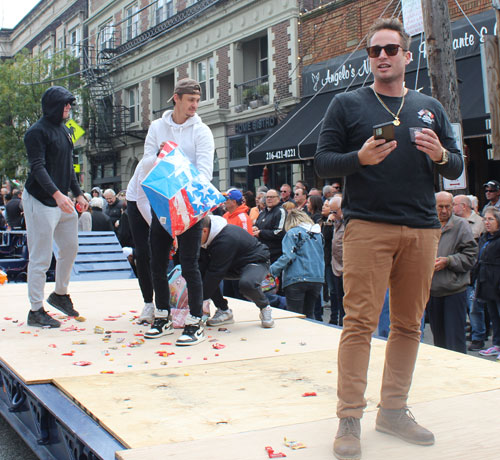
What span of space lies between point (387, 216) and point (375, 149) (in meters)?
0.34

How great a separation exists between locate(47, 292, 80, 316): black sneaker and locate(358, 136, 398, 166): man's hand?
3.92 m

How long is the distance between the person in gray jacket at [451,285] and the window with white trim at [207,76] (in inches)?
695

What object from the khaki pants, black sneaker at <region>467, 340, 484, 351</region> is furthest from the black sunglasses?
black sneaker at <region>467, 340, 484, 351</region>

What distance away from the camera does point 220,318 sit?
5.63 m

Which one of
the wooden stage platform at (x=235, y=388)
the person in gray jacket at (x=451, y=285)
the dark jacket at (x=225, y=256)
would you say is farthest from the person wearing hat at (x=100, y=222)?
the person in gray jacket at (x=451, y=285)

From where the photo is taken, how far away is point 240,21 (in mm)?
20406

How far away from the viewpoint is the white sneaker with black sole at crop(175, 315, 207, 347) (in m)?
4.67

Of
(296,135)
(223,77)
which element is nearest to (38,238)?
(296,135)

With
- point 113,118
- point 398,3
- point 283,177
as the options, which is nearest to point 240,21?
point 283,177

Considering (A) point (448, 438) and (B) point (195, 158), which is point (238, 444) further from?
(B) point (195, 158)

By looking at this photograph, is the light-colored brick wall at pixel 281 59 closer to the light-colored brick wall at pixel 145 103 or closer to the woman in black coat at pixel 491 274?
the light-colored brick wall at pixel 145 103

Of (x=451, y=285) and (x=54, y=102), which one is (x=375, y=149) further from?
(x=54, y=102)

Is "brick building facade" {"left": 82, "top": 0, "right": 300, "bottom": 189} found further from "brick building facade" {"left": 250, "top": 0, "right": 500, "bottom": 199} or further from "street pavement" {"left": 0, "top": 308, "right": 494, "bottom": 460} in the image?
"street pavement" {"left": 0, "top": 308, "right": 494, "bottom": 460}

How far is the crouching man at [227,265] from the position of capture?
17.9 ft
